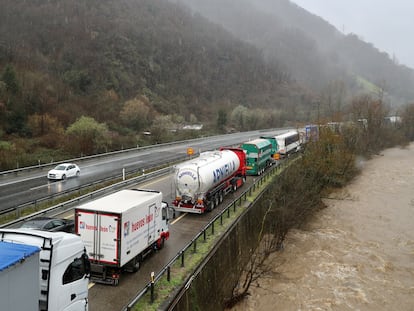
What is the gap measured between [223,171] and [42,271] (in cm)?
1591

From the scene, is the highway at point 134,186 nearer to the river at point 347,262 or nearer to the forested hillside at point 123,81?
the river at point 347,262

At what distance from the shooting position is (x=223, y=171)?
2400 centimetres

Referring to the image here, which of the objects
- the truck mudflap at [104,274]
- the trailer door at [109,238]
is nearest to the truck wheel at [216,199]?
the truck mudflap at [104,274]

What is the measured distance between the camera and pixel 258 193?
26469 millimetres

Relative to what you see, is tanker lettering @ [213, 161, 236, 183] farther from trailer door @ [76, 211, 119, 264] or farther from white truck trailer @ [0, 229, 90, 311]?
white truck trailer @ [0, 229, 90, 311]

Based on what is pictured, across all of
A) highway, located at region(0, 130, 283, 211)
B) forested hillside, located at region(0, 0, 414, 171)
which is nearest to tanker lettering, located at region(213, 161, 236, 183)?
highway, located at region(0, 130, 283, 211)

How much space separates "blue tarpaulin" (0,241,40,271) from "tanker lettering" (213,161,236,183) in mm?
15044

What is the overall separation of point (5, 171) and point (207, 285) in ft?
77.3

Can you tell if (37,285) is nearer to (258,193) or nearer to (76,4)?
(258,193)

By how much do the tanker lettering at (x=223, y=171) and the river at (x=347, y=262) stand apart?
5.20 meters

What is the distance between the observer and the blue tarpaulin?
22.9 ft

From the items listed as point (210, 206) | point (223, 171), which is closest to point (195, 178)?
point (210, 206)

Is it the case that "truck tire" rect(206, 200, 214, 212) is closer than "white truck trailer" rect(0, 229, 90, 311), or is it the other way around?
"white truck trailer" rect(0, 229, 90, 311)

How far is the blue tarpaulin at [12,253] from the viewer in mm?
6983
